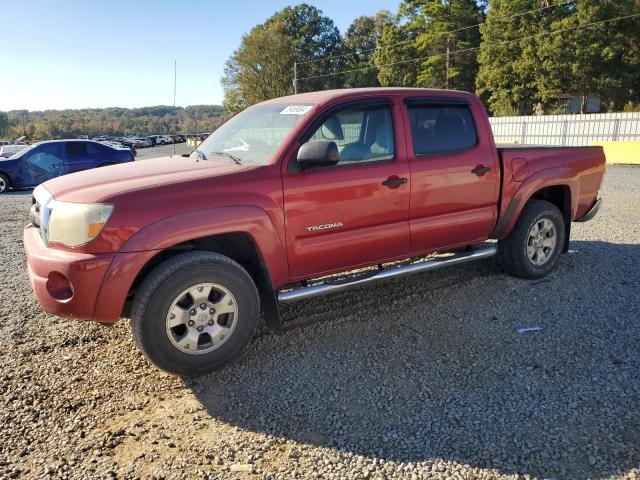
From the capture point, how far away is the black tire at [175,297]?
10.6 feet

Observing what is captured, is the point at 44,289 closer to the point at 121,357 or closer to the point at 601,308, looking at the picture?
the point at 121,357

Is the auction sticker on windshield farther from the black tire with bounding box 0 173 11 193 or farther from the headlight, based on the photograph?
the black tire with bounding box 0 173 11 193

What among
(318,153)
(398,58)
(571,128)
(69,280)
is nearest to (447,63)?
(398,58)

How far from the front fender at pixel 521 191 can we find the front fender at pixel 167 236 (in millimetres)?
2489

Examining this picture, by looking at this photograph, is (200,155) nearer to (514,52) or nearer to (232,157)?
(232,157)

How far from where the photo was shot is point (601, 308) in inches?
179

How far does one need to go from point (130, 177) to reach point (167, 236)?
0.69 meters

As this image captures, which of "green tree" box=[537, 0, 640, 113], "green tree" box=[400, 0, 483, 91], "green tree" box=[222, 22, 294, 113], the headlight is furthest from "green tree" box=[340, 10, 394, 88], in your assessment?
the headlight

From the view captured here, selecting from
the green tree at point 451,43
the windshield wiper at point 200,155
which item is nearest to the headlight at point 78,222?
the windshield wiper at point 200,155

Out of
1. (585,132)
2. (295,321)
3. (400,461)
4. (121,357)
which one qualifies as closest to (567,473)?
(400,461)

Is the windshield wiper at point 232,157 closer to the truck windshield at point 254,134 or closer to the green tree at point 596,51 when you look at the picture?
the truck windshield at point 254,134

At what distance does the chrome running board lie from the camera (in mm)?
3812

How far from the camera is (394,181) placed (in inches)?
162

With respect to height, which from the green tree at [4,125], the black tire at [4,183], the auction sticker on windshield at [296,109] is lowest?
the black tire at [4,183]
